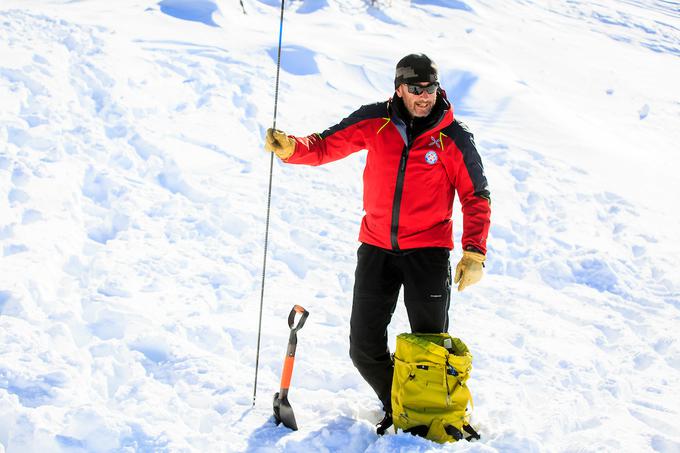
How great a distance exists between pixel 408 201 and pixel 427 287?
47 centimetres

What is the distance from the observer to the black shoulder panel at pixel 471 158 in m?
3.32

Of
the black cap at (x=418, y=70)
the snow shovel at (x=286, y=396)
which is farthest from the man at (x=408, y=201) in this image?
the snow shovel at (x=286, y=396)

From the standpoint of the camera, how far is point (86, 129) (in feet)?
23.2

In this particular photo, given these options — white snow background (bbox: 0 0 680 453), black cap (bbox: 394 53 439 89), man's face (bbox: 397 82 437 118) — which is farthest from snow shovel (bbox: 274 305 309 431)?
black cap (bbox: 394 53 439 89)

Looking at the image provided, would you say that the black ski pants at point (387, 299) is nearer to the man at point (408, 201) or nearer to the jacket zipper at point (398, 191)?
the man at point (408, 201)

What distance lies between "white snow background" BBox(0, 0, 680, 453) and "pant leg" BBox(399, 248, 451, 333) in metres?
0.63

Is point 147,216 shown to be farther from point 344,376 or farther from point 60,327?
point 344,376

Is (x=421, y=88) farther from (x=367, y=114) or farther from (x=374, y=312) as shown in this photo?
(x=374, y=312)

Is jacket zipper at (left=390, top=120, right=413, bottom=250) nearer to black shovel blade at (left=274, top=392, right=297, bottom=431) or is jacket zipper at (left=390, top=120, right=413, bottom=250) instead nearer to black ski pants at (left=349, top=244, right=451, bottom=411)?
black ski pants at (left=349, top=244, right=451, bottom=411)

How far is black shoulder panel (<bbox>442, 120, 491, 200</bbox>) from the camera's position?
3320mm

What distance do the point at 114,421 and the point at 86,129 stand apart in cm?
477

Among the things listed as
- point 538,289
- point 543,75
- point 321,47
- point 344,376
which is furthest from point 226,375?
point 543,75

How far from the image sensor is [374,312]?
358 centimetres

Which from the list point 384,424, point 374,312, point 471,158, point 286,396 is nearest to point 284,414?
point 286,396
